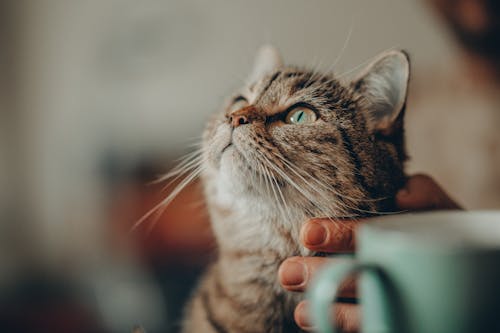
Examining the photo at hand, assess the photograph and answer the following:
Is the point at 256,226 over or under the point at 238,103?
under

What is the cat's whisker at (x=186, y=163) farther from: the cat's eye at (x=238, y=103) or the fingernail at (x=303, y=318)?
the fingernail at (x=303, y=318)

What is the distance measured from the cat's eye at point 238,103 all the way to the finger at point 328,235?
7.6 inches

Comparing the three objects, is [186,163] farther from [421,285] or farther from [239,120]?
[421,285]

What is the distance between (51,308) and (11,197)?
0.44 m

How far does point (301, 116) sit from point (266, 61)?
0.12 metres

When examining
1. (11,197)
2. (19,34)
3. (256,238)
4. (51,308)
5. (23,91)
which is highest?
(19,34)

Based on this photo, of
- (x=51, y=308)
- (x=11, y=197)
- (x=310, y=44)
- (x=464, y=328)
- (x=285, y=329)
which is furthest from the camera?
(x=11, y=197)

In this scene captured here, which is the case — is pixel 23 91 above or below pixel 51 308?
above

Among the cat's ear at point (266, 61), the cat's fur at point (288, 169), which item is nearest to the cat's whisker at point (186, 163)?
the cat's fur at point (288, 169)

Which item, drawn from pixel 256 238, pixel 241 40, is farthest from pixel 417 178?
pixel 241 40

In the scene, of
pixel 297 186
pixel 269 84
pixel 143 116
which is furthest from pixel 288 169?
pixel 143 116

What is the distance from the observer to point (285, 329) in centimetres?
48

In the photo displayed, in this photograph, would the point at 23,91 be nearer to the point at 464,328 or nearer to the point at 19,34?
the point at 19,34

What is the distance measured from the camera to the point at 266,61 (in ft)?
1.91
